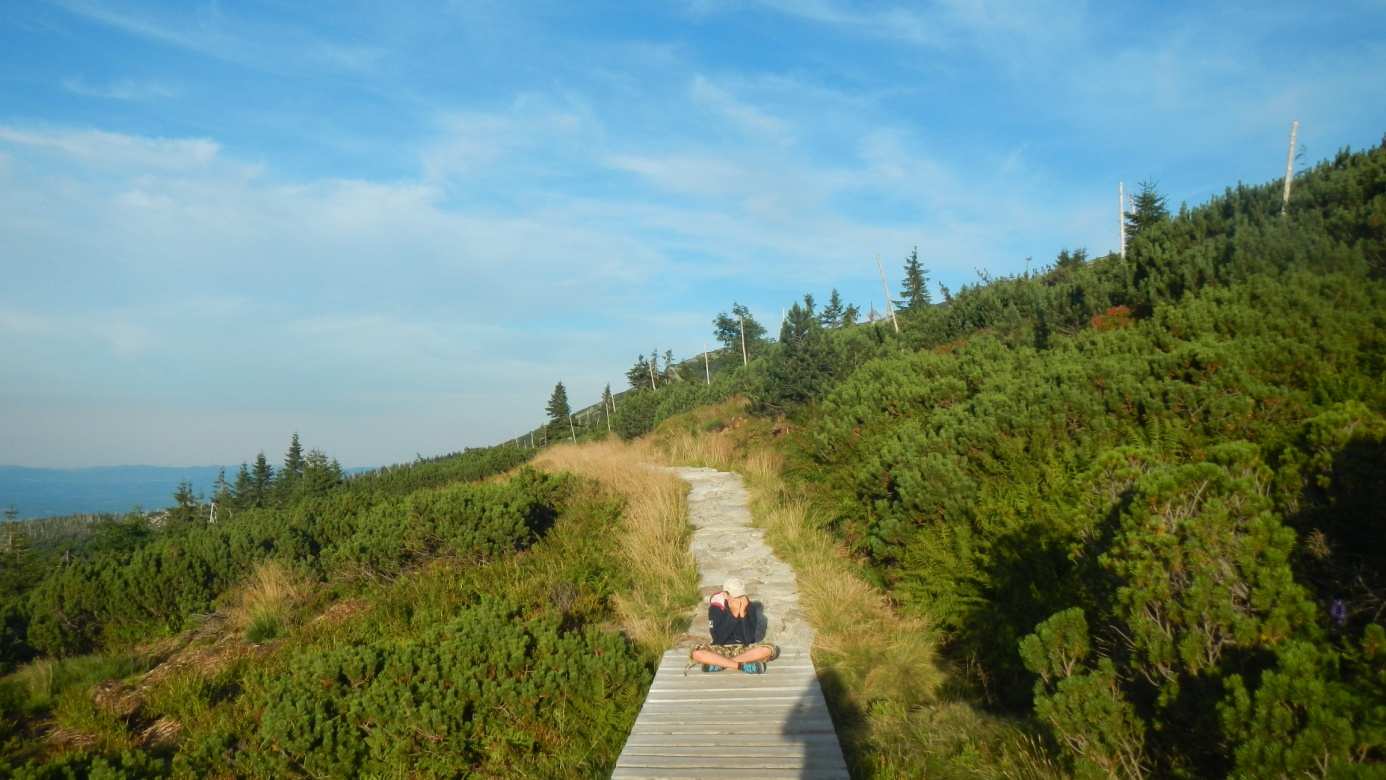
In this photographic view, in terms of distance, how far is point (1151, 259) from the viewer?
503 inches

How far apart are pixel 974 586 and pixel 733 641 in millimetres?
1907

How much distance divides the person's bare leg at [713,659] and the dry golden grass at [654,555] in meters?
0.72

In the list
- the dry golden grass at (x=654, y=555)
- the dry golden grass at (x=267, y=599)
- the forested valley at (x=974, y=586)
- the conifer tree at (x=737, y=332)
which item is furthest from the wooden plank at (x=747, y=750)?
the conifer tree at (x=737, y=332)

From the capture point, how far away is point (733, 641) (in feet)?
18.3

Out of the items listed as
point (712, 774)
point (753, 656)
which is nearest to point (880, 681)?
point (753, 656)

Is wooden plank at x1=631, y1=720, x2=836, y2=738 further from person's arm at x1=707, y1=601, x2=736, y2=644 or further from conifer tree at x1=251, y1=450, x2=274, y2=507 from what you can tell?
conifer tree at x1=251, y1=450, x2=274, y2=507

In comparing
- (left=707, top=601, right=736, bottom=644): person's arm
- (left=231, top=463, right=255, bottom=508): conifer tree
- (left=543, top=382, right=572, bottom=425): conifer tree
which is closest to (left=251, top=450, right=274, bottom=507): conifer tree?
(left=231, top=463, right=255, bottom=508): conifer tree

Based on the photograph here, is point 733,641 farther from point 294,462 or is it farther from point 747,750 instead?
point 294,462

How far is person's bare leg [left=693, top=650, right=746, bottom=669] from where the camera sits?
17.4 feet

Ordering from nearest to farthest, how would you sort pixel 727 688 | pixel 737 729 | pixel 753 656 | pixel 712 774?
pixel 712 774, pixel 737 729, pixel 727 688, pixel 753 656

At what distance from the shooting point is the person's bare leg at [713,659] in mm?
5312

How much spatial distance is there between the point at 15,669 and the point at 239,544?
292 centimetres

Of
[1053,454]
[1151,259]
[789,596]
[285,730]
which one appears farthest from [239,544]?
[1151,259]

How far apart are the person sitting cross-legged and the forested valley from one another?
1.95 feet
